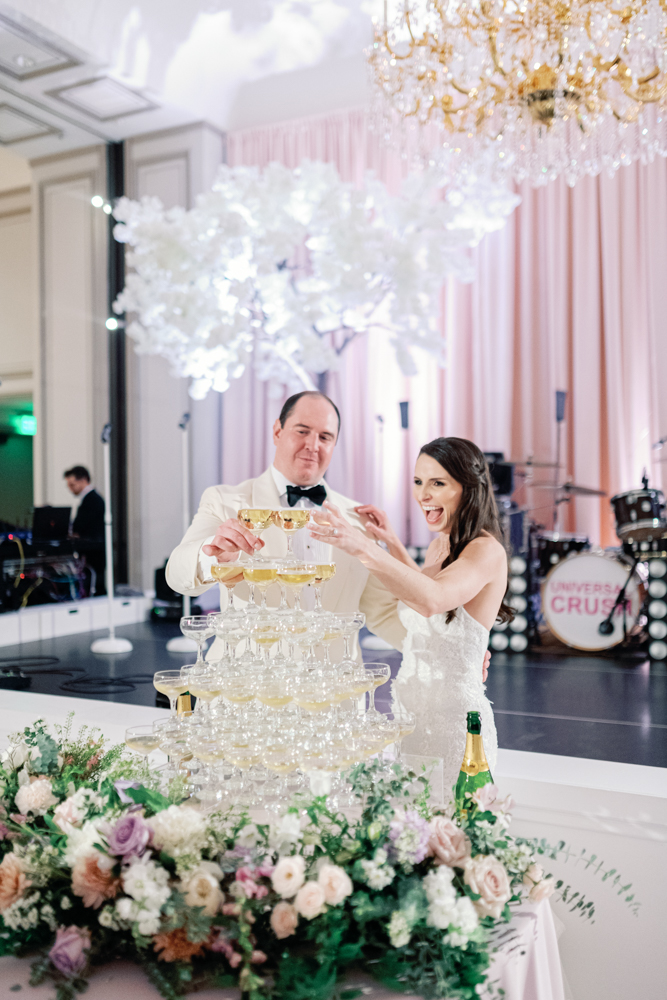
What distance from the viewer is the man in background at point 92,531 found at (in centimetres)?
830

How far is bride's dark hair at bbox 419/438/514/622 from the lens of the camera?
7.84ft

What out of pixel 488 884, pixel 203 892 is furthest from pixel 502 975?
pixel 203 892

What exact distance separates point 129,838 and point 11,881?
22cm

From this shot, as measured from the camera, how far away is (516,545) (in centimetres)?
711

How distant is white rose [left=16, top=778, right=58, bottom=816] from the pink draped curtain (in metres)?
6.14

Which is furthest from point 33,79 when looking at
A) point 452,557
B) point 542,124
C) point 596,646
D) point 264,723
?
point 264,723

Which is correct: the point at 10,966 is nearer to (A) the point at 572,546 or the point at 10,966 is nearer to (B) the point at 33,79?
(A) the point at 572,546

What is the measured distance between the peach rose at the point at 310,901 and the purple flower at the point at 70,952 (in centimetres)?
34

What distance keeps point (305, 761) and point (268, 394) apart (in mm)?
7881

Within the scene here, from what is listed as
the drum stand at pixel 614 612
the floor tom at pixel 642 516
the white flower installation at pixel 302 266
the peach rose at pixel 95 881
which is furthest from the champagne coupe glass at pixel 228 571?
the white flower installation at pixel 302 266

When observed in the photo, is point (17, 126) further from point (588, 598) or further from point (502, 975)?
point (502, 975)

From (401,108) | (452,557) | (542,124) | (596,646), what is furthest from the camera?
(596,646)

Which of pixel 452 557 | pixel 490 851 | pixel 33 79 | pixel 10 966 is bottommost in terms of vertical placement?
pixel 10 966

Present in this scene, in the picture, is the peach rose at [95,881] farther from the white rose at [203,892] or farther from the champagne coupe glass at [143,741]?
the champagne coupe glass at [143,741]
